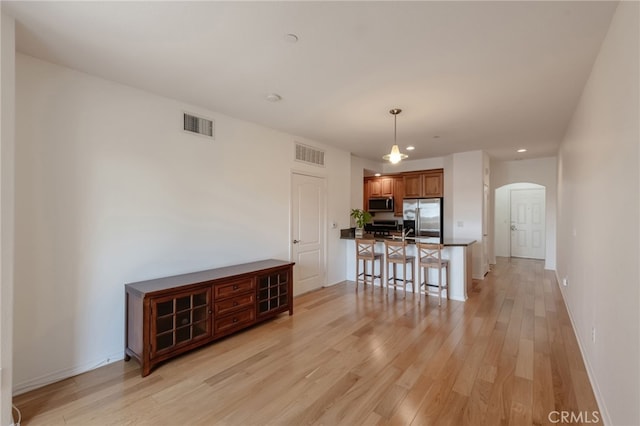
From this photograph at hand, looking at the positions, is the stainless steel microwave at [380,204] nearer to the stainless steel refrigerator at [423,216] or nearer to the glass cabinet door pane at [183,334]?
the stainless steel refrigerator at [423,216]

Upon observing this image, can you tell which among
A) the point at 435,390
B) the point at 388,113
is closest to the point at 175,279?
the point at 435,390

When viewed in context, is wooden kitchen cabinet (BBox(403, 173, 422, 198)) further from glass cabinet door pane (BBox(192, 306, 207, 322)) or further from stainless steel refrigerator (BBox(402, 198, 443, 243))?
glass cabinet door pane (BBox(192, 306, 207, 322))

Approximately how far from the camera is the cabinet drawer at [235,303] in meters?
3.12

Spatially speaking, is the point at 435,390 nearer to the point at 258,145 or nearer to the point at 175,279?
the point at 175,279

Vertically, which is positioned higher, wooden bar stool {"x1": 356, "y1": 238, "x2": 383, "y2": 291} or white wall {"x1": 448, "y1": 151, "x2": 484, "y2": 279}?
white wall {"x1": 448, "y1": 151, "x2": 484, "y2": 279}

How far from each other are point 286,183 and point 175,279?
219cm

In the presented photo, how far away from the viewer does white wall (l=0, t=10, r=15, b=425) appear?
184cm

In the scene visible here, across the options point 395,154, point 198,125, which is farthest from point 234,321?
point 395,154

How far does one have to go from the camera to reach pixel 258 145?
4.18 m

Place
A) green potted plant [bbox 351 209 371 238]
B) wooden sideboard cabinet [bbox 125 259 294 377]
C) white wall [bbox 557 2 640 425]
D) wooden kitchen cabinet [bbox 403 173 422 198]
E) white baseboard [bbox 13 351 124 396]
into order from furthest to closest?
wooden kitchen cabinet [bbox 403 173 422 198]
green potted plant [bbox 351 209 371 238]
wooden sideboard cabinet [bbox 125 259 294 377]
white baseboard [bbox 13 351 124 396]
white wall [bbox 557 2 640 425]

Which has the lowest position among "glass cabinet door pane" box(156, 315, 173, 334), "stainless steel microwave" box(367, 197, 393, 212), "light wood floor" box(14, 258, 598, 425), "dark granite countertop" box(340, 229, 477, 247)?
"light wood floor" box(14, 258, 598, 425)

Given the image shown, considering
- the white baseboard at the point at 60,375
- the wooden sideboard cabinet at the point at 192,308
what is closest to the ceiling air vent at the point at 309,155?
the wooden sideboard cabinet at the point at 192,308

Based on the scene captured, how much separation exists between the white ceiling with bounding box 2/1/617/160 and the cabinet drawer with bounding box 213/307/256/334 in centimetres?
247

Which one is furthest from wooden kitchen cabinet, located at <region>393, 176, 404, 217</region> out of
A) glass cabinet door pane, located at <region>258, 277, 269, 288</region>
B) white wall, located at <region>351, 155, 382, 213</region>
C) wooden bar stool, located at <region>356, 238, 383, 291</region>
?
glass cabinet door pane, located at <region>258, 277, 269, 288</region>
